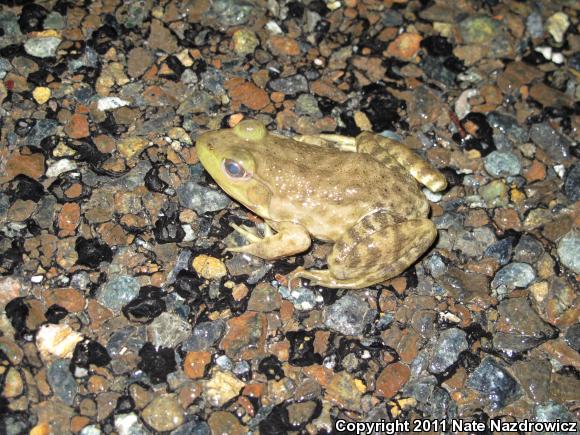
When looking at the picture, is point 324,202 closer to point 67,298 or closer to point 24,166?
point 67,298

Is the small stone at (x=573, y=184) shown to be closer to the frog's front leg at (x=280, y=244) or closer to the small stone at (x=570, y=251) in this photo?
the small stone at (x=570, y=251)

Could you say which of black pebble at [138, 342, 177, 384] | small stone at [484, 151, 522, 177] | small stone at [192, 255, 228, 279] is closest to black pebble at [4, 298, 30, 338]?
black pebble at [138, 342, 177, 384]

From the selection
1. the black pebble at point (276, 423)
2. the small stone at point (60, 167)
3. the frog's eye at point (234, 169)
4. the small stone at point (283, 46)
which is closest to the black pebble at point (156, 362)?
the black pebble at point (276, 423)

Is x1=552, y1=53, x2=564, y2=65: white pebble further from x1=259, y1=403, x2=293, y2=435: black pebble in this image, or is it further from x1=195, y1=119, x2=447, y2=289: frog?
x1=259, y1=403, x2=293, y2=435: black pebble

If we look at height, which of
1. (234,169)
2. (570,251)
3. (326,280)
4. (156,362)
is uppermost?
(234,169)

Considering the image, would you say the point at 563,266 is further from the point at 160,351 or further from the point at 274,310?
the point at 160,351

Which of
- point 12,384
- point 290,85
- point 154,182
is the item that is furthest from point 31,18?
point 12,384

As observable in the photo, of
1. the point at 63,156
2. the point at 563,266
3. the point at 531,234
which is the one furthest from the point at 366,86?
the point at 63,156

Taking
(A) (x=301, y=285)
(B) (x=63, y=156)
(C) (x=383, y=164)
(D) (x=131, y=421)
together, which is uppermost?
(C) (x=383, y=164)
